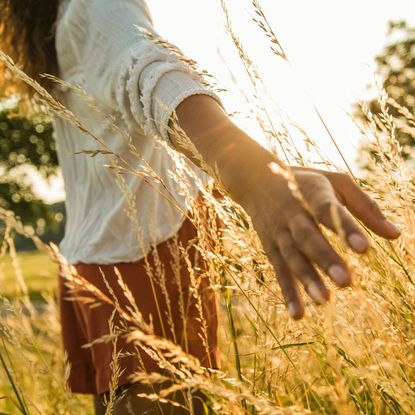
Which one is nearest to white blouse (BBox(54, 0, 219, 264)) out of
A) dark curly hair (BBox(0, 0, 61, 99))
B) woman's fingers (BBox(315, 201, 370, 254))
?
dark curly hair (BBox(0, 0, 61, 99))

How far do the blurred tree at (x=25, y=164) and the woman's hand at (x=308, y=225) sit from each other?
26.2 m

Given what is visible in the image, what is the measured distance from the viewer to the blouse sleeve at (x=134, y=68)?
122cm

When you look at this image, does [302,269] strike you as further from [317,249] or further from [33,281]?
[33,281]

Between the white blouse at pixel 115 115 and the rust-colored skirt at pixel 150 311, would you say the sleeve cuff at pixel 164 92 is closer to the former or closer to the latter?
the white blouse at pixel 115 115

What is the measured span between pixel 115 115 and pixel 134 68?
0.60 metres

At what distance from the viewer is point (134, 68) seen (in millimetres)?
1319

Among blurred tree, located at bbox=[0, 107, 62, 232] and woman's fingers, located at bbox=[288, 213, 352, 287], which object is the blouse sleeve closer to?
woman's fingers, located at bbox=[288, 213, 352, 287]

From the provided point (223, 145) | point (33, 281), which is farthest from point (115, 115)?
point (33, 281)

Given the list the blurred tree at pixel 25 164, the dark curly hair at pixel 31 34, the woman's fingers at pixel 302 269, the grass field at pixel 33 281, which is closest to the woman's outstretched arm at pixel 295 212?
the woman's fingers at pixel 302 269

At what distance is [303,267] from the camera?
0.69 metres

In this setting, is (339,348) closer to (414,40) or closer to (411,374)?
(411,374)

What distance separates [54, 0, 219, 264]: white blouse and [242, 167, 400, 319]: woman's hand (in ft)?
1.42

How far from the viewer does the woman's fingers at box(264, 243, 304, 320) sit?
2.32ft

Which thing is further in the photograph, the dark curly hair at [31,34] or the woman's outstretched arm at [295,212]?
the dark curly hair at [31,34]
